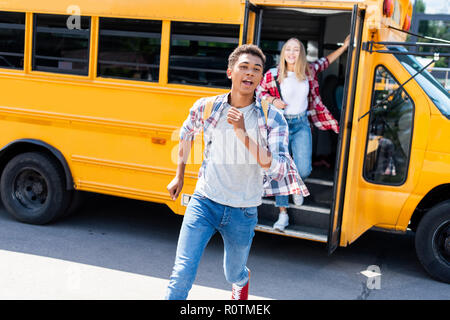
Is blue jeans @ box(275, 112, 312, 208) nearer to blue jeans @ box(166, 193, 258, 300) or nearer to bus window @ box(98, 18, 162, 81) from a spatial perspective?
bus window @ box(98, 18, 162, 81)

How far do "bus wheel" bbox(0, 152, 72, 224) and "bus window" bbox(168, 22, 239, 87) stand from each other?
161cm

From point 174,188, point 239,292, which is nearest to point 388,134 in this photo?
point 239,292

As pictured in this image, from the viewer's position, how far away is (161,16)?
5.46 m

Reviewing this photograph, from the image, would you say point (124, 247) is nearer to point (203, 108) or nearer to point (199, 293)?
point (199, 293)

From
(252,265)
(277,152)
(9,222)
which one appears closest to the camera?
(277,152)

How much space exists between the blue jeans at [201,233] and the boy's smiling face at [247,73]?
0.67 metres

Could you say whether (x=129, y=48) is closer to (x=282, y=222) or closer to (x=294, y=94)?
(x=294, y=94)

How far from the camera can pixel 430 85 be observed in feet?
17.7

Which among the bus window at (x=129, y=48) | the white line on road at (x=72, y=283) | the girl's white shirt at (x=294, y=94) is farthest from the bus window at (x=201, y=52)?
the white line on road at (x=72, y=283)

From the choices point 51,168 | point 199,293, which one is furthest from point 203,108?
point 51,168

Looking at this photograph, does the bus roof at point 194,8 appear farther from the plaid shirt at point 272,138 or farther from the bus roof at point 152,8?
the plaid shirt at point 272,138

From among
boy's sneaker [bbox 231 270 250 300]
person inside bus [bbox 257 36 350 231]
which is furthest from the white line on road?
person inside bus [bbox 257 36 350 231]

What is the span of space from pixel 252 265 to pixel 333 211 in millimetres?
924

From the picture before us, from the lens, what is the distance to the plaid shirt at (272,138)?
10.8ft
